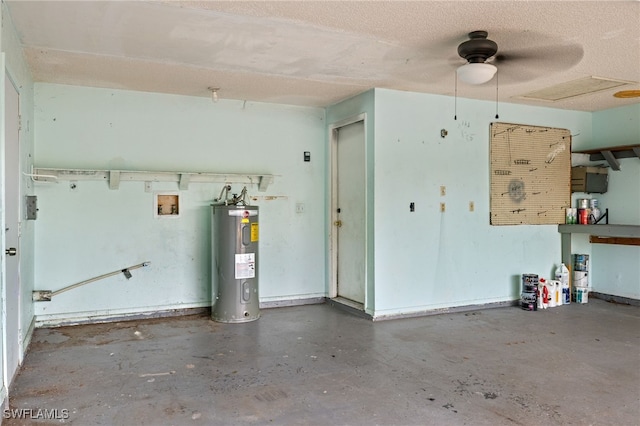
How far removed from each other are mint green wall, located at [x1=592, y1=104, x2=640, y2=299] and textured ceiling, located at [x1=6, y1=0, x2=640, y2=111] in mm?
1161

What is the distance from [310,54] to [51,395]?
117 inches

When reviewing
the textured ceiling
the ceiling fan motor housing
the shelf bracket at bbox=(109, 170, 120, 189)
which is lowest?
the shelf bracket at bbox=(109, 170, 120, 189)

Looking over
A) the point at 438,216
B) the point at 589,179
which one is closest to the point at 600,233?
the point at 589,179

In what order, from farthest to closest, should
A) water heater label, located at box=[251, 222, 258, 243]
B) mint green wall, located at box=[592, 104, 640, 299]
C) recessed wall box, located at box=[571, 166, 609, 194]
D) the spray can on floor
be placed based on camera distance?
recessed wall box, located at box=[571, 166, 609, 194] < mint green wall, located at box=[592, 104, 640, 299] < the spray can on floor < water heater label, located at box=[251, 222, 258, 243]

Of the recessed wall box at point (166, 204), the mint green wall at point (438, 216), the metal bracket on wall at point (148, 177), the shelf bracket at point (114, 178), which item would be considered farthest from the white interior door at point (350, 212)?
the shelf bracket at point (114, 178)

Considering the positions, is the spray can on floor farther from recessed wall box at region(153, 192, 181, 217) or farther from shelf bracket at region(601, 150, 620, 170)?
recessed wall box at region(153, 192, 181, 217)

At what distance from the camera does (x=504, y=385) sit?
2.99 meters

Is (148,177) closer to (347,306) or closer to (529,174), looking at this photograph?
(347,306)

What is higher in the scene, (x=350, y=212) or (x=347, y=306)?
(x=350, y=212)

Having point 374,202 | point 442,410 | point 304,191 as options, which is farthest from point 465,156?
point 442,410

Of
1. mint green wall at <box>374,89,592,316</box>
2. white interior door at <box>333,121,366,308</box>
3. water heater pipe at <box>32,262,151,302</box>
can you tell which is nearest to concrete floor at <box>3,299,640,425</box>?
water heater pipe at <box>32,262,151,302</box>

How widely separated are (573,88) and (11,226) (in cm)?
512

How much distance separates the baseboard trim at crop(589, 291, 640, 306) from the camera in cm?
556

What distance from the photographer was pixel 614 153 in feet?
18.7
